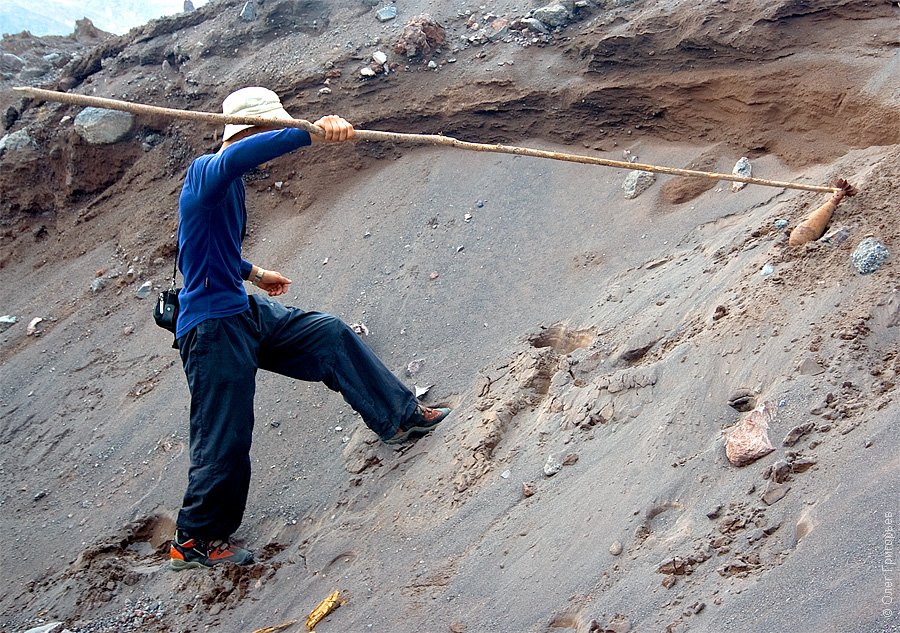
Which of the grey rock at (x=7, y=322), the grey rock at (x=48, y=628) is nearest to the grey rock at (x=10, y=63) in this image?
the grey rock at (x=7, y=322)

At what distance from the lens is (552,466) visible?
3057 mm

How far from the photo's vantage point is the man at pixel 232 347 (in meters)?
2.97

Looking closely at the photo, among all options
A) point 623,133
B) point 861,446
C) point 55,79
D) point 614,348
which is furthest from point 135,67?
point 861,446

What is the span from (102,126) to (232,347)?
4387mm

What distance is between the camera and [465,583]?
2.74 meters

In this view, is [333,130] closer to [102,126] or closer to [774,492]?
[774,492]

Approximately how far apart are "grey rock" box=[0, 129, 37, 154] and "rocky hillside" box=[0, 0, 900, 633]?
35 millimetres

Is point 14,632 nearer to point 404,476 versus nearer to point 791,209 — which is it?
point 404,476

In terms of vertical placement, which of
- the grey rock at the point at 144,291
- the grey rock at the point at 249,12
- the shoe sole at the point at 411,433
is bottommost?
the shoe sole at the point at 411,433

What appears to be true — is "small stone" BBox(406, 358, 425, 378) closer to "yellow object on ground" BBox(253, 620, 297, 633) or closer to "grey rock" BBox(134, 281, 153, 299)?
"yellow object on ground" BBox(253, 620, 297, 633)

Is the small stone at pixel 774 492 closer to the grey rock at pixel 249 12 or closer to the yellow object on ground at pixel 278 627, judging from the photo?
the yellow object on ground at pixel 278 627

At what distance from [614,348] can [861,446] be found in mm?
1343

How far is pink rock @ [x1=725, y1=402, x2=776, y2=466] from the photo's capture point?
2.55 m

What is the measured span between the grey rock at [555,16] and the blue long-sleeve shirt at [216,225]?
11.4ft
